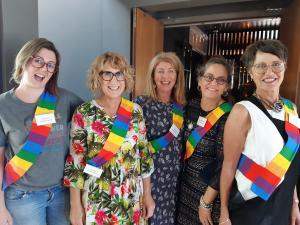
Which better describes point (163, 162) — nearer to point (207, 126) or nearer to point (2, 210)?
point (207, 126)

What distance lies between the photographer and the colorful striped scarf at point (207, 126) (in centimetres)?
138

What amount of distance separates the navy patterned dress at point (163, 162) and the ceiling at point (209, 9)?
124 cm

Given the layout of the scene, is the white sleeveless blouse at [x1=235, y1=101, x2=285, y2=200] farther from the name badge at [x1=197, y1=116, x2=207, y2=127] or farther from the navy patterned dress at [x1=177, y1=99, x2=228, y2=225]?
the name badge at [x1=197, y1=116, x2=207, y2=127]

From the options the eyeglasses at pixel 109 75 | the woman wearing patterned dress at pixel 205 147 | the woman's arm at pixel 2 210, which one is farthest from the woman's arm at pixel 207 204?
the woman's arm at pixel 2 210

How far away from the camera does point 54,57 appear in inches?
50.1

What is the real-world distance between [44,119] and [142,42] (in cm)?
166

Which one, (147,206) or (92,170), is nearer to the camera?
(92,170)

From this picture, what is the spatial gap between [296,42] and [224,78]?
1.02m

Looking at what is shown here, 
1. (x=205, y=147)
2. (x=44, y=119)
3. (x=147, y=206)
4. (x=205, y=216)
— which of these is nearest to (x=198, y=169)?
(x=205, y=147)

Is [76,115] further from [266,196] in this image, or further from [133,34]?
[133,34]

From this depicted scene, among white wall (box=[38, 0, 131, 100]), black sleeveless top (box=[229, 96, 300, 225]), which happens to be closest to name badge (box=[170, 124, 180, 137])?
black sleeveless top (box=[229, 96, 300, 225])

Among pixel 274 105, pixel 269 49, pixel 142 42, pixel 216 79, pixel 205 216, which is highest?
pixel 142 42

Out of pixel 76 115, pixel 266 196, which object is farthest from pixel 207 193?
pixel 76 115

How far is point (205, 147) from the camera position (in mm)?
1394
